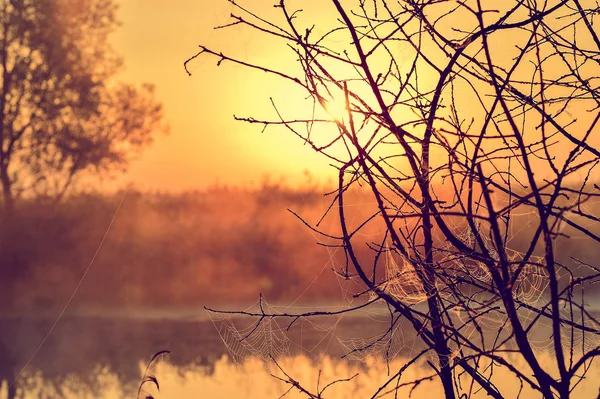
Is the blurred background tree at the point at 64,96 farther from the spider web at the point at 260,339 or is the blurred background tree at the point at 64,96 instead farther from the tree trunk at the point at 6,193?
the spider web at the point at 260,339

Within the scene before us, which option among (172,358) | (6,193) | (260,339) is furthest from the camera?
(6,193)

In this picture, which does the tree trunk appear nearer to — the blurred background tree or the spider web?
the blurred background tree

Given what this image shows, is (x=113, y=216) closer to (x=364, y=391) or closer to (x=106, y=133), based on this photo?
(x=106, y=133)

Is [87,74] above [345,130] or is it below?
above

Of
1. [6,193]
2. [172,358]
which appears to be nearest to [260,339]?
[172,358]

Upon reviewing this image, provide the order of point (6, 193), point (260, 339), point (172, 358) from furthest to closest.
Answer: point (6, 193), point (172, 358), point (260, 339)

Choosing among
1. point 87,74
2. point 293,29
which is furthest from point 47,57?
point 293,29

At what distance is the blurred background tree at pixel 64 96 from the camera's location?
848cm

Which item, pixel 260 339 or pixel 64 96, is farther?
pixel 64 96

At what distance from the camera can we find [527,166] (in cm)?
59

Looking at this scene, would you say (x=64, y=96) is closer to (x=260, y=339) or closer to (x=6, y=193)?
(x=6, y=193)

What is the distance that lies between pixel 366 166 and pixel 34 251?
757 centimetres

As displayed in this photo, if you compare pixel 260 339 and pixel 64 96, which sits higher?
pixel 64 96

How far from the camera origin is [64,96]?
874 centimetres
